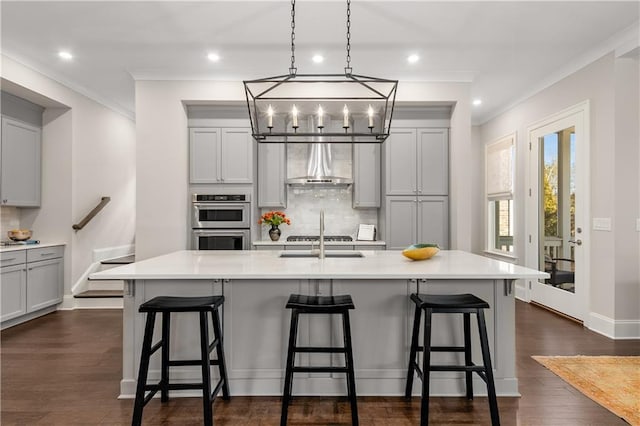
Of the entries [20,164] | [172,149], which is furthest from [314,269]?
[20,164]

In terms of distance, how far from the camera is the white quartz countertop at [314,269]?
7.70 ft

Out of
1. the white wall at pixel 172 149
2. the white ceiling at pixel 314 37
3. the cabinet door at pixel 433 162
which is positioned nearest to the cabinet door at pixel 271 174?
the white wall at pixel 172 149

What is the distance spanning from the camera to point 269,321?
104 inches

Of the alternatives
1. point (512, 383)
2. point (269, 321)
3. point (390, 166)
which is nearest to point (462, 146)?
point (390, 166)

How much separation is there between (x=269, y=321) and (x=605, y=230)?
3523 mm

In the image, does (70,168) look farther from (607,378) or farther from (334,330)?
(607,378)

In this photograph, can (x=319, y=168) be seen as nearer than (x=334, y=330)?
No

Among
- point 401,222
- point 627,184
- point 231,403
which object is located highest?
point 627,184

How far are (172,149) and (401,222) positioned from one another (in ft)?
9.77

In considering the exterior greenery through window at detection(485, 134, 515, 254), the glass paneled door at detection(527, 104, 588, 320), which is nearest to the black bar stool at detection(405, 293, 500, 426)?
the glass paneled door at detection(527, 104, 588, 320)

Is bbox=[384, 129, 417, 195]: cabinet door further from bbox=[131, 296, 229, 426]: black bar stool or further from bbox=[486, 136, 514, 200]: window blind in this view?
bbox=[131, 296, 229, 426]: black bar stool

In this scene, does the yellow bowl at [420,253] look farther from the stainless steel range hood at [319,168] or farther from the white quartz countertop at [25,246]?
the white quartz countertop at [25,246]

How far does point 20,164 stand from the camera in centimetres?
469

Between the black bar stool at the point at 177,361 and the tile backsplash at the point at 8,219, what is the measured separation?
3581 mm
